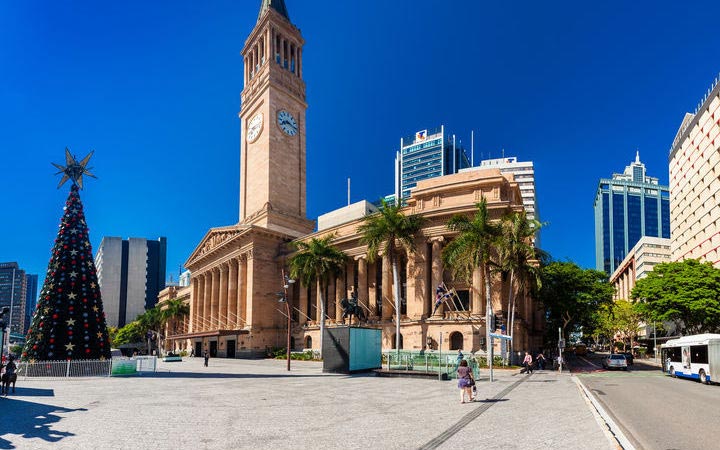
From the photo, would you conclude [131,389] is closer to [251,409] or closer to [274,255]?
[251,409]

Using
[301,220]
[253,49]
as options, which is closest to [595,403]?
[301,220]

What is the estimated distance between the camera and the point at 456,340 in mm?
44219

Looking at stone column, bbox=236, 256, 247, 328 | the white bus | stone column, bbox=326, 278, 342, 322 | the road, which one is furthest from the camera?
stone column, bbox=236, 256, 247, 328

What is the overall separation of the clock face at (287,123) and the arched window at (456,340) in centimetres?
4314

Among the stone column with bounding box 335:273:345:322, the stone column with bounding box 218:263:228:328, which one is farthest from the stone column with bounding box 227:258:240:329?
the stone column with bounding box 335:273:345:322

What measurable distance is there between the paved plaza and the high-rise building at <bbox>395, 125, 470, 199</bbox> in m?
152

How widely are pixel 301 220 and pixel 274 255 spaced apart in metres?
8.47

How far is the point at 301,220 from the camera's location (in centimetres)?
7338

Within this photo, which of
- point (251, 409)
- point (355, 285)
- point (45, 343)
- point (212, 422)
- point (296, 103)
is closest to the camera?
point (212, 422)

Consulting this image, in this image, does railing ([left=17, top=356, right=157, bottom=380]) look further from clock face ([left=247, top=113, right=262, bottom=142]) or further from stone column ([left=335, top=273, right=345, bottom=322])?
clock face ([left=247, top=113, right=262, bottom=142])

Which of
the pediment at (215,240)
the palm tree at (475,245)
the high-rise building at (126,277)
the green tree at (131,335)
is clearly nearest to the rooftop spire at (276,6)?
the pediment at (215,240)

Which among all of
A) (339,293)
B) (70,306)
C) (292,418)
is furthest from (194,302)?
(292,418)

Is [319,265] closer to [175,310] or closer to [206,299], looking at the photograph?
[206,299]

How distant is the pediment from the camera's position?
68.5 m
